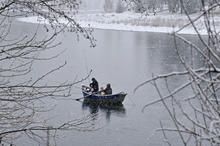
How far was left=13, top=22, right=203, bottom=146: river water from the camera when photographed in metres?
13.2

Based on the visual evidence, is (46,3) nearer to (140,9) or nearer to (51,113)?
(140,9)

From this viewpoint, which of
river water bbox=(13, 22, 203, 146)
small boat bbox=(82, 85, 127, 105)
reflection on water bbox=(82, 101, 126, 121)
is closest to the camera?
river water bbox=(13, 22, 203, 146)

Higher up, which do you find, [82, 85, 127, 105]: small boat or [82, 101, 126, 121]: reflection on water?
[82, 85, 127, 105]: small boat

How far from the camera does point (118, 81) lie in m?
22.1

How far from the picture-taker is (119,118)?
638 inches

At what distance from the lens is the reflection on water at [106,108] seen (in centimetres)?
1720

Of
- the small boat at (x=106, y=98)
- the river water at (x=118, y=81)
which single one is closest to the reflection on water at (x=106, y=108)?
the river water at (x=118, y=81)

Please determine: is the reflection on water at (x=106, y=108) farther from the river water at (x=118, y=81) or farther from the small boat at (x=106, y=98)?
the small boat at (x=106, y=98)

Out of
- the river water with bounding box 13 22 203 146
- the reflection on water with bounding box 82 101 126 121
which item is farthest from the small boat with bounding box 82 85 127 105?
the river water with bounding box 13 22 203 146

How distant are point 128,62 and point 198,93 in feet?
84.4

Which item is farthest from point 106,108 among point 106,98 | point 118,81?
point 118,81

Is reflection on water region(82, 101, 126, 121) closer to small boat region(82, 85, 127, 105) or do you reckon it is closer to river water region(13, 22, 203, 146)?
river water region(13, 22, 203, 146)

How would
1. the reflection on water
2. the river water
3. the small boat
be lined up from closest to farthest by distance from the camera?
the river water < the reflection on water < the small boat

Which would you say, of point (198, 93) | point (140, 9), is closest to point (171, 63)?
point (140, 9)
